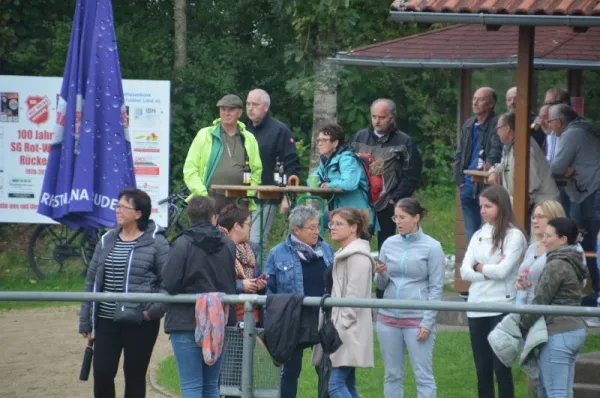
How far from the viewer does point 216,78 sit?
23047 millimetres

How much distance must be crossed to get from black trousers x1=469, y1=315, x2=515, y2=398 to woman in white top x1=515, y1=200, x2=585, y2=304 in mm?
284

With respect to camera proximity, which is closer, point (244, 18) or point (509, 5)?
point (509, 5)

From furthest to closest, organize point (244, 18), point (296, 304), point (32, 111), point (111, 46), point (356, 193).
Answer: point (244, 18)
point (32, 111)
point (356, 193)
point (111, 46)
point (296, 304)

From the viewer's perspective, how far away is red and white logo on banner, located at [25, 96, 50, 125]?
52.2 ft

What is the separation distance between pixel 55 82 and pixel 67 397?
22.2 feet

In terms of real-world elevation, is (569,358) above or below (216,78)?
below

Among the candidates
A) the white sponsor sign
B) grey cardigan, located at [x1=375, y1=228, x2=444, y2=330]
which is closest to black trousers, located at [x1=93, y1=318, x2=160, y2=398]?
grey cardigan, located at [x1=375, y1=228, x2=444, y2=330]

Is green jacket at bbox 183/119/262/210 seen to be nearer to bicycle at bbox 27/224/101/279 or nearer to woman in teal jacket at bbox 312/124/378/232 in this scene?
woman in teal jacket at bbox 312/124/378/232

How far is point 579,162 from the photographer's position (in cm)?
1130

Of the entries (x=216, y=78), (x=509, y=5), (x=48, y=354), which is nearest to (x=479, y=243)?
(x=509, y=5)

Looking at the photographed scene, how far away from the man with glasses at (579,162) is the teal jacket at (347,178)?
178 cm

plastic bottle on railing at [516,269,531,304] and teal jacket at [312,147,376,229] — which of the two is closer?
plastic bottle on railing at [516,269,531,304]

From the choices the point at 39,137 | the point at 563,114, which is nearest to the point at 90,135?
the point at 563,114

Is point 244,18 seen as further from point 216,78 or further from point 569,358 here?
point 569,358
